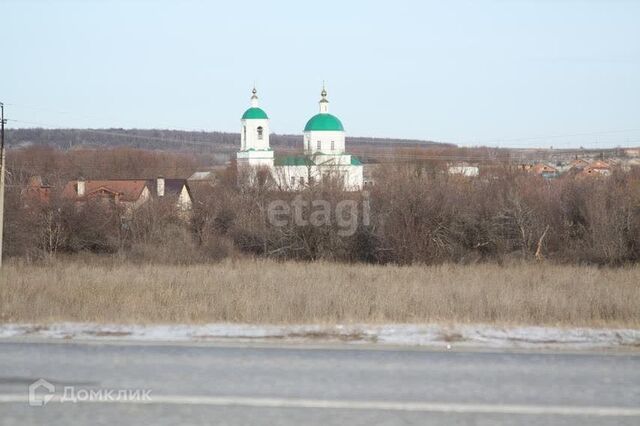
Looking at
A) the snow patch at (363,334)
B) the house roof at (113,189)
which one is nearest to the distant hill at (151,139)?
the house roof at (113,189)

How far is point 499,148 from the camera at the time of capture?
96.8m

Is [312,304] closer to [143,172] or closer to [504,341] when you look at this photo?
[504,341]

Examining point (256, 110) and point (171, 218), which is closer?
point (171, 218)

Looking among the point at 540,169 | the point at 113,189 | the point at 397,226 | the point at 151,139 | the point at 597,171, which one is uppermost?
the point at 151,139

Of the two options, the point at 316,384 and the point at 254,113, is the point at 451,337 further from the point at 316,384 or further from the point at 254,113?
the point at 254,113

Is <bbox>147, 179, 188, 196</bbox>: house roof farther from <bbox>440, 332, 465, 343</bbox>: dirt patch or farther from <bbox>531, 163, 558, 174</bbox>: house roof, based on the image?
<bbox>440, 332, 465, 343</bbox>: dirt patch

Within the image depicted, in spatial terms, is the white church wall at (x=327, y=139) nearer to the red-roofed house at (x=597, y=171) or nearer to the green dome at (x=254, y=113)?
the green dome at (x=254, y=113)

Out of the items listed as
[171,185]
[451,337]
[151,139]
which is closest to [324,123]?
[171,185]

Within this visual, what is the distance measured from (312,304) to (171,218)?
1095 inches

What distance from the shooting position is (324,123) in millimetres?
71500

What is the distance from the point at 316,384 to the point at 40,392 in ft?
8.04

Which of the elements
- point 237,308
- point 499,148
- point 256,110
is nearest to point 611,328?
point 237,308

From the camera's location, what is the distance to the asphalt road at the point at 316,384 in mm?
5793

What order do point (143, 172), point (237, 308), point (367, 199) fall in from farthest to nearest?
point (143, 172) < point (367, 199) < point (237, 308)
